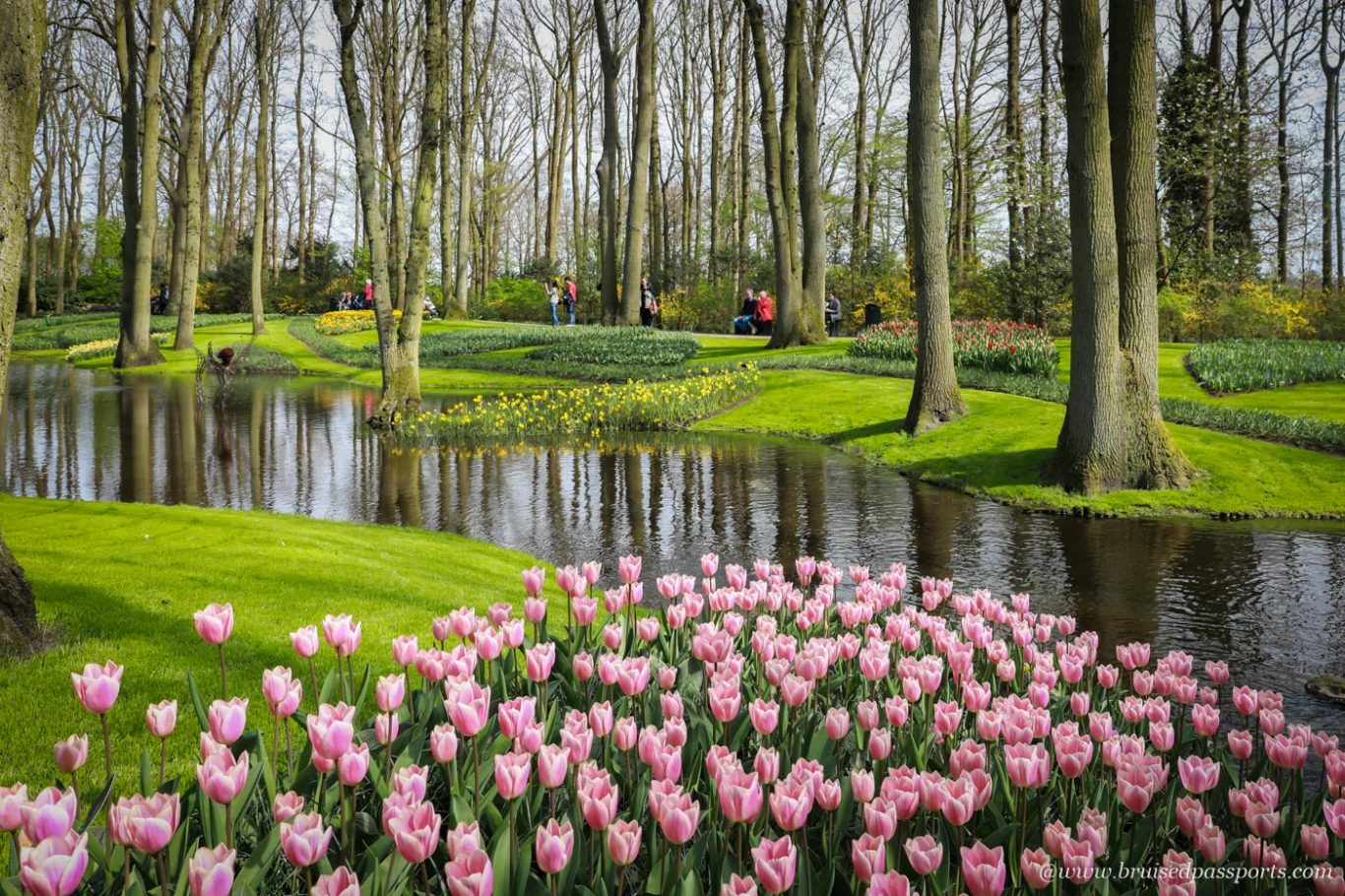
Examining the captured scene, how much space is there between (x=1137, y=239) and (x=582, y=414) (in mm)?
8898

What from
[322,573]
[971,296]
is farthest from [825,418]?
[971,296]

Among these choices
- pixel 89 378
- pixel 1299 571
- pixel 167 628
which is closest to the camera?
pixel 167 628

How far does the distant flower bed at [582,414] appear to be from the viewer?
15383 millimetres

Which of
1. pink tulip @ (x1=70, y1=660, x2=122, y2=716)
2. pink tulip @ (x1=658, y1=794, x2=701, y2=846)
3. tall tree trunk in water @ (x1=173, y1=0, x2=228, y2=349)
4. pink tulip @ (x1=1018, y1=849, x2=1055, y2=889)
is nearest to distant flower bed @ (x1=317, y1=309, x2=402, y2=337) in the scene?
tall tree trunk in water @ (x1=173, y1=0, x2=228, y2=349)

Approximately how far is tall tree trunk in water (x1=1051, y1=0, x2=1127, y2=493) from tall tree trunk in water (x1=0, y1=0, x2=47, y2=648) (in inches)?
362

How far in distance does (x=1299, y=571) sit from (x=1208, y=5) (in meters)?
31.4

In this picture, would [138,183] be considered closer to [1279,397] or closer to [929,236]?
[929,236]

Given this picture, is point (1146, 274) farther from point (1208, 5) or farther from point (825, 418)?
point (1208, 5)

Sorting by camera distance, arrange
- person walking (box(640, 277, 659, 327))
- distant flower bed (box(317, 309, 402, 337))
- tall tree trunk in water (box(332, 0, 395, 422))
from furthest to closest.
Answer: distant flower bed (box(317, 309, 402, 337)) < person walking (box(640, 277, 659, 327)) < tall tree trunk in water (box(332, 0, 395, 422))

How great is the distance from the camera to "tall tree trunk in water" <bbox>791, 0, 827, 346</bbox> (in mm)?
23188

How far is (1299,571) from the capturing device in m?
8.02

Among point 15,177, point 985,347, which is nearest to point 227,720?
point 15,177

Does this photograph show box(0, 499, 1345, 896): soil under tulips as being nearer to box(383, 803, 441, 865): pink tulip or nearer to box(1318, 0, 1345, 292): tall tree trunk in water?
box(383, 803, 441, 865): pink tulip

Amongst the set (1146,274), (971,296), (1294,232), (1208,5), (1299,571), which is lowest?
(1299,571)
